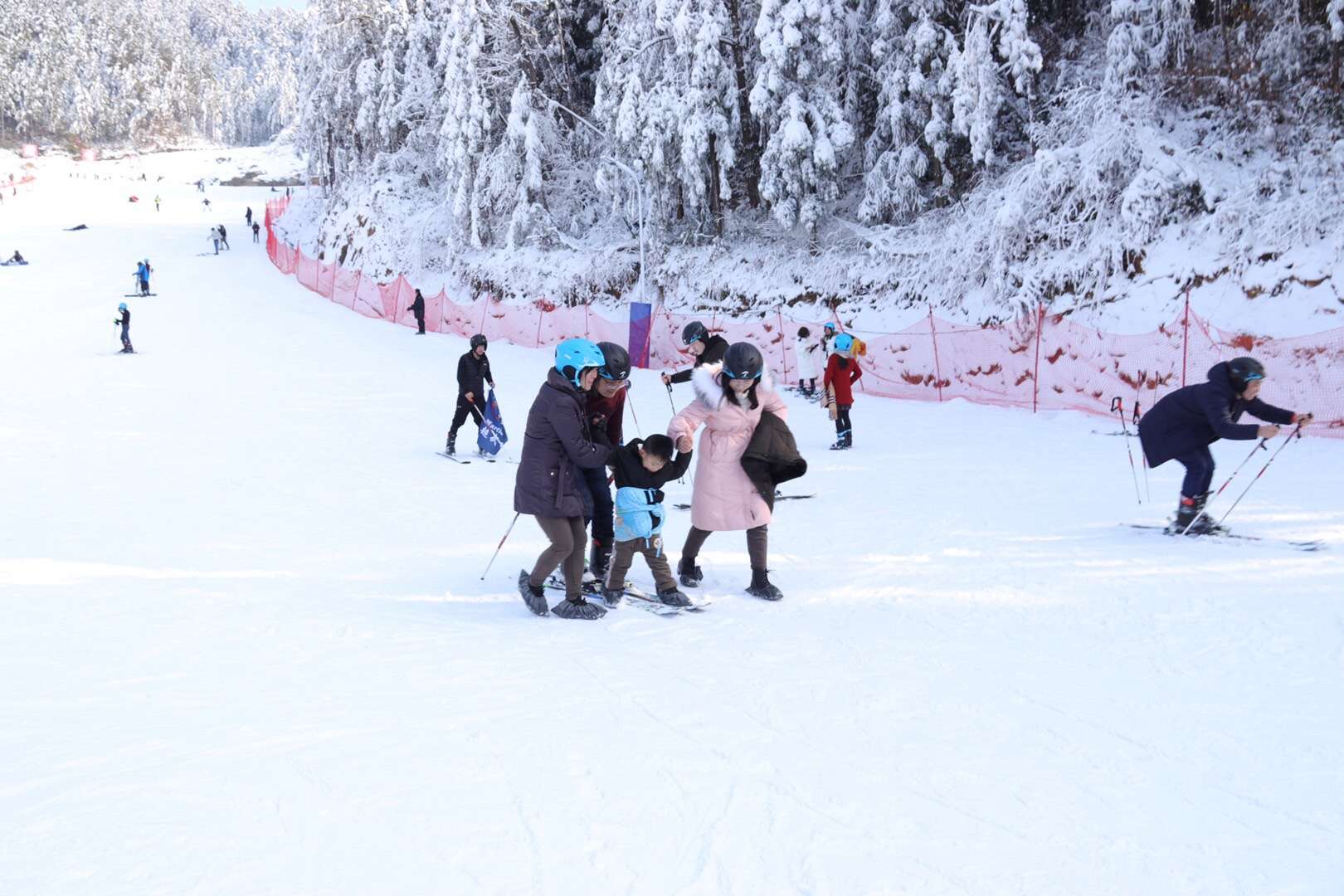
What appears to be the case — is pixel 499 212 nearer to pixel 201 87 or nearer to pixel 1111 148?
pixel 1111 148

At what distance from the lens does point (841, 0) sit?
72.8 ft

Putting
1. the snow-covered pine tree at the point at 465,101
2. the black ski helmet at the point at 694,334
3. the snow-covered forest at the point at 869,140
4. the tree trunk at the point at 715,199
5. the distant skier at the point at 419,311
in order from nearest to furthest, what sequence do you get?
the black ski helmet at the point at 694,334
the snow-covered forest at the point at 869,140
the tree trunk at the point at 715,199
the distant skier at the point at 419,311
the snow-covered pine tree at the point at 465,101

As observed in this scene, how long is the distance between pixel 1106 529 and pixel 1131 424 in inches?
235

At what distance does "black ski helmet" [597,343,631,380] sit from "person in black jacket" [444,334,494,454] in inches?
239

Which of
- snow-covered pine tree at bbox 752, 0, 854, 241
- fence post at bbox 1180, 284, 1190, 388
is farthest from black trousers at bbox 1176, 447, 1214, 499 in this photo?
snow-covered pine tree at bbox 752, 0, 854, 241

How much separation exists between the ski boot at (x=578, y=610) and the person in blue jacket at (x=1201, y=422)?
4372 millimetres

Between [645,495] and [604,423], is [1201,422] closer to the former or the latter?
[645,495]

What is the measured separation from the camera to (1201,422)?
A: 725 cm

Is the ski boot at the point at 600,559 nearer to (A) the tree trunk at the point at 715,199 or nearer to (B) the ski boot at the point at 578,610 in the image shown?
(B) the ski boot at the point at 578,610

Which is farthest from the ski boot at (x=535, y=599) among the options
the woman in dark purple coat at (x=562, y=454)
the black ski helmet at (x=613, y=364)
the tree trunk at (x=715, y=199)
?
the tree trunk at (x=715, y=199)

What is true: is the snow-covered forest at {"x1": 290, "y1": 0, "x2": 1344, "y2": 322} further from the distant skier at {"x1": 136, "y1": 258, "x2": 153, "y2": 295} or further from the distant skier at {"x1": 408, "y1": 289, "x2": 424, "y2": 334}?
the distant skier at {"x1": 136, "y1": 258, "x2": 153, "y2": 295}

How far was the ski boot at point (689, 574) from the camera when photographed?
21.9ft

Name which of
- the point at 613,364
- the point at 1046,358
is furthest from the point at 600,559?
the point at 1046,358

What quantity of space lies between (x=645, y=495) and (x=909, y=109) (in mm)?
18373
